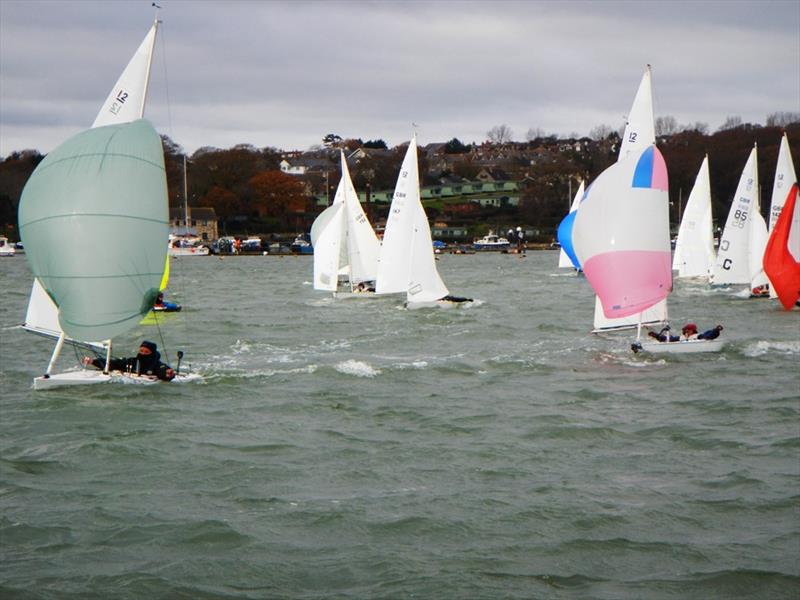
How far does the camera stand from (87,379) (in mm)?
17000

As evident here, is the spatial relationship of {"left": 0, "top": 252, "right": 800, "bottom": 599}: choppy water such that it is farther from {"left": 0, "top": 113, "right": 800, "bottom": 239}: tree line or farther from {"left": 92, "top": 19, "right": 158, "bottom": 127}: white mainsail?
{"left": 0, "top": 113, "right": 800, "bottom": 239}: tree line

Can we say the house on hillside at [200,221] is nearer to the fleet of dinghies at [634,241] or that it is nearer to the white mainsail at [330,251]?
the white mainsail at [330,251]

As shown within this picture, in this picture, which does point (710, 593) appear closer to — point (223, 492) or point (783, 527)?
point (783, 527)

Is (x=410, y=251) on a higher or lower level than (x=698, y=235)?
lower

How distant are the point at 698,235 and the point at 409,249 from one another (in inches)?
639

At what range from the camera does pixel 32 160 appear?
102625 mm

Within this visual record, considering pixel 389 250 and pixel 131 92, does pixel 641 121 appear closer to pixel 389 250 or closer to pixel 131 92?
pixel 131 92

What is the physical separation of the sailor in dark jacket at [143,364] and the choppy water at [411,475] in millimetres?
245

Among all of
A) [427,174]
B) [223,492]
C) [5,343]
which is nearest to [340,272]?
[5,343]

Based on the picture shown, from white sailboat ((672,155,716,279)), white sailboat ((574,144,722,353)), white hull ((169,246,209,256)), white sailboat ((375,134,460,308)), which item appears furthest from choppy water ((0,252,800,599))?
white hull ((169,246,209,256))

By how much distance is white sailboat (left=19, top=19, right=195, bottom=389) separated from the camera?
1573 cm

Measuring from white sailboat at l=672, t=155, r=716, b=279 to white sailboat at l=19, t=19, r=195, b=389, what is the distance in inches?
1139

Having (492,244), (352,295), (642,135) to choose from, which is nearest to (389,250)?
(352,295)

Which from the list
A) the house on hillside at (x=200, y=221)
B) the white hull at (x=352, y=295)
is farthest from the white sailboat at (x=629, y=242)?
the house on hillside at (x=200, y=221)
